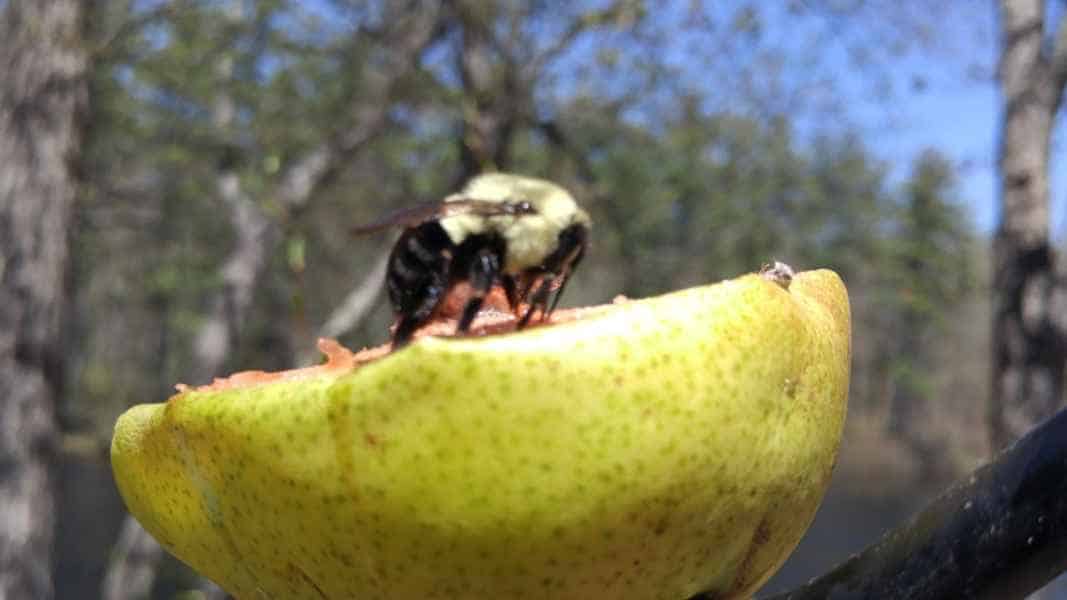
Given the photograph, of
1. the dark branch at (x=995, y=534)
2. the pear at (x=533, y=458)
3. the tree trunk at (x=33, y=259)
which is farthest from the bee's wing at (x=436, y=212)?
the tree trunk at (x=33, y=259)

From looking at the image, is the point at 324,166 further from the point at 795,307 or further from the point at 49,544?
the point at 795,307

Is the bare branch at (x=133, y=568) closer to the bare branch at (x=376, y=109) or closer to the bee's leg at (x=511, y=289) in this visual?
the bare branch at (x=376, y=109)

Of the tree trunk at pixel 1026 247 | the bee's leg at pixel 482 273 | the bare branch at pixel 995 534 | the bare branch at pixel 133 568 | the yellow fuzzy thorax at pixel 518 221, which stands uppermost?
the yellow fuzzy thorax at pixel 518 221

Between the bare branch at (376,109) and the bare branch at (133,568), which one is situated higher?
the bare branch at (376,109)

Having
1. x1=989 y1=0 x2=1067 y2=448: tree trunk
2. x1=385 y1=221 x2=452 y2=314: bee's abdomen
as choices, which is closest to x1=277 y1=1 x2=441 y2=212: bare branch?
x1=989 y1=0 x2=1067 y2=448: tree trunk

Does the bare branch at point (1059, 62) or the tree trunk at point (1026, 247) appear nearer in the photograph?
the tree trunk at point (1026, 247)

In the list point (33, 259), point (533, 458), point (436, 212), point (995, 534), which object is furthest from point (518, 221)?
point (33, 259)

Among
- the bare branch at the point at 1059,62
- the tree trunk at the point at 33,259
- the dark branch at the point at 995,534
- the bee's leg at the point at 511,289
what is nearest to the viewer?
the dark branch at the point at 995,534
